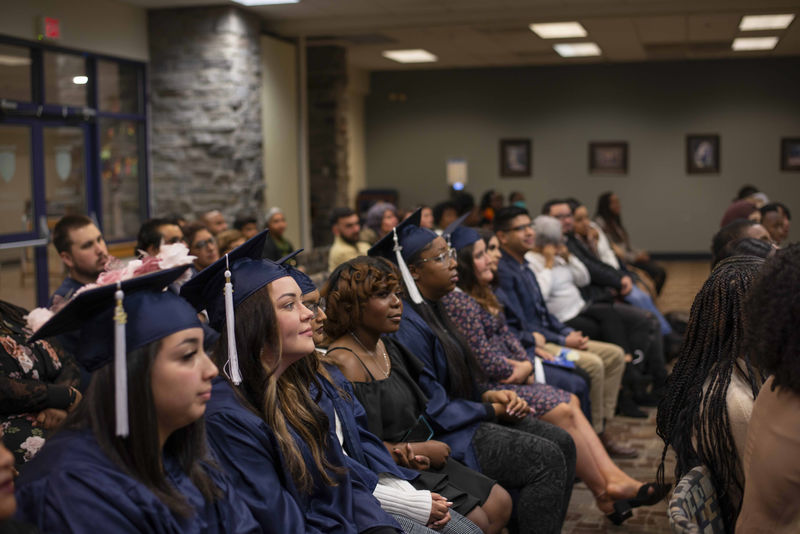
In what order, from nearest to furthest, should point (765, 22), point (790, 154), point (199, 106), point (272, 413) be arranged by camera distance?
1. point (272, 413)
2. point (199, 106)
3. point (765, 22)
4. point (790, 154)

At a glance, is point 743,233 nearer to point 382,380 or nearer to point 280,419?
point 382,380

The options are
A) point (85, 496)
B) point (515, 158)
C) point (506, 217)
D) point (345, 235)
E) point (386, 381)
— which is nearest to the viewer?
point (85, 496)

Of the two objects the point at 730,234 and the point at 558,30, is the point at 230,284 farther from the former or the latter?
the point at 558,30

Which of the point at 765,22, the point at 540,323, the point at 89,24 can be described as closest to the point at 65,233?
the point at 540,323

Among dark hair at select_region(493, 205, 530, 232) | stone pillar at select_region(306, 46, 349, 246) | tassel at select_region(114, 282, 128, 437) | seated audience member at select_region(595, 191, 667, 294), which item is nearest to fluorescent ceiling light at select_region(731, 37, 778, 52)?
seated audience member at select_region(595, 191, 667, 294)

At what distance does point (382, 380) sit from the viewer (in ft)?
10.4

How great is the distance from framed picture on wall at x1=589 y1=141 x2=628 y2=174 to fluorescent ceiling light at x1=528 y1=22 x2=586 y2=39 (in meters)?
4.38

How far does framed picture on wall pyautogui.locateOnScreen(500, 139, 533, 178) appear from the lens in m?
15.6

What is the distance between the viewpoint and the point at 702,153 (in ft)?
49.1

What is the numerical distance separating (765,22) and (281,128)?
19.8ft

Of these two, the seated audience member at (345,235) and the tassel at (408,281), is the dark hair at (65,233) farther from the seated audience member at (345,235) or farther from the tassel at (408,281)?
the seated audience member at (345,235)

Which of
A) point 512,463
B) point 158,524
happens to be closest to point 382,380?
point 512,463

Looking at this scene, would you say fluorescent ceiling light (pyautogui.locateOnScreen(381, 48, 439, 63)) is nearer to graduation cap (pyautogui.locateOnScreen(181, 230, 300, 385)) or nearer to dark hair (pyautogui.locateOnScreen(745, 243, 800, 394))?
graduation cap (pyautogui.locateOnScreen(181, 230, 300, 385))

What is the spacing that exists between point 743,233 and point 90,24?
6.03 meters
